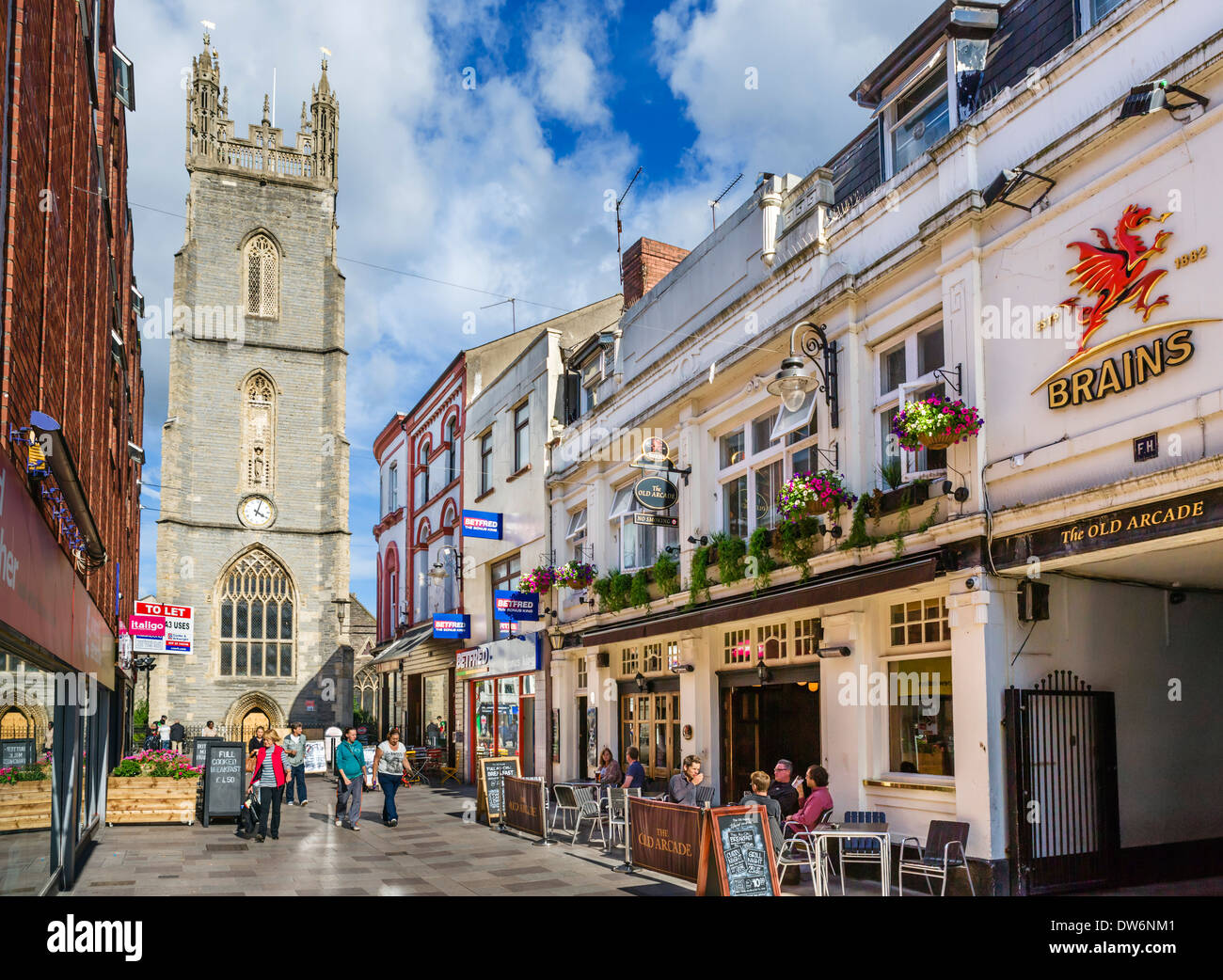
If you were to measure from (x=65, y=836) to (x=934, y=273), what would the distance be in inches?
442

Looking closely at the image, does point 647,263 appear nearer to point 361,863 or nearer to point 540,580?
point 540,580

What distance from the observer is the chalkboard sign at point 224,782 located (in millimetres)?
17922

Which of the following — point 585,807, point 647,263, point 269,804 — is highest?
point 647,263

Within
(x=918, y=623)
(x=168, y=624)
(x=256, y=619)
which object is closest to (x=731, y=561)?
(x=918, y=623)

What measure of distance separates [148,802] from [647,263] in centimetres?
1373

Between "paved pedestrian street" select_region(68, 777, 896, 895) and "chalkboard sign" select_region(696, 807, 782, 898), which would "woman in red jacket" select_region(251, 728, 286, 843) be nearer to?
"paved pedestrian street" select_region(68, 777, 896, 895)

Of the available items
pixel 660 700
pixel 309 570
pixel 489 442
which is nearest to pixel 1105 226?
pixel 660 700

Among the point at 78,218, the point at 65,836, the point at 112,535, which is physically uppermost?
the point at 78,218

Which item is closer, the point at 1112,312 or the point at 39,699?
the point at 39,699

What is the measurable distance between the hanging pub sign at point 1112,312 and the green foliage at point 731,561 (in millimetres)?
5378

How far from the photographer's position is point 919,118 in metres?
12.9

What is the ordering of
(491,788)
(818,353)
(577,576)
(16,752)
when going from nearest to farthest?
(16,752) → (818,353) → (491,788) → (577,576)

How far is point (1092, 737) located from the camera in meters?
10.8
